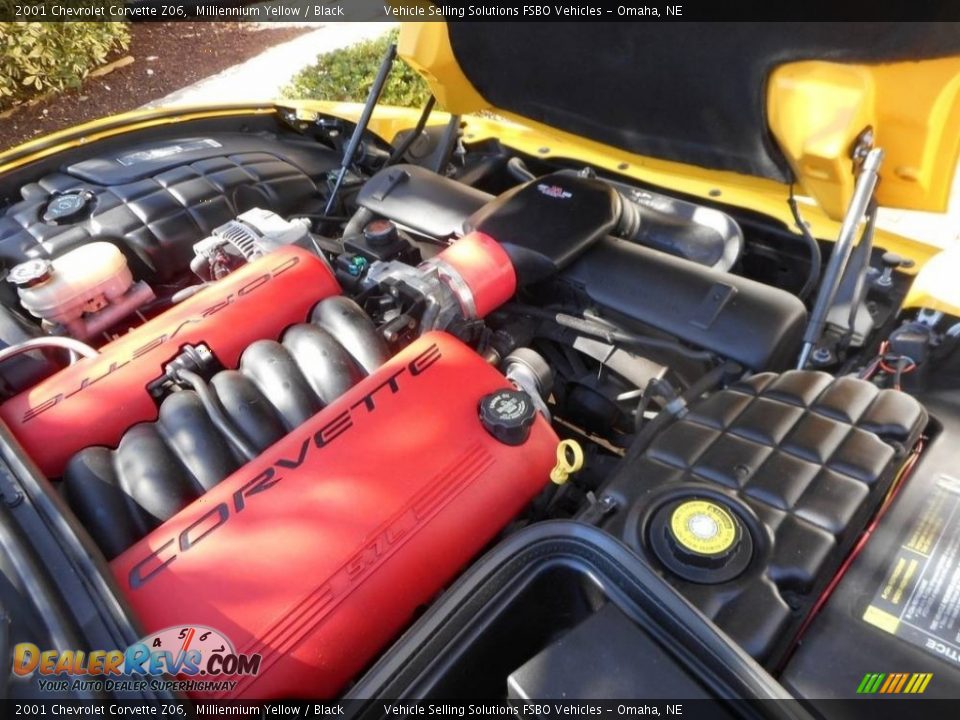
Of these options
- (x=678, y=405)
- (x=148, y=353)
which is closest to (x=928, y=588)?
(x=678, y=405)

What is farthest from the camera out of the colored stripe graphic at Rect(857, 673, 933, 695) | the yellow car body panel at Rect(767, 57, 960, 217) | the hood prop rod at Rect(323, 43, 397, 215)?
the hood prop rod at Rect(323, 43, 397, 215)

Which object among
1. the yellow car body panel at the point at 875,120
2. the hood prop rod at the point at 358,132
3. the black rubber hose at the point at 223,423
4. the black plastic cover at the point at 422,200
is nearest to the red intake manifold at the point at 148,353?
the black rubber hose at the point at 223,423

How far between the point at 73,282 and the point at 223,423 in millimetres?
701

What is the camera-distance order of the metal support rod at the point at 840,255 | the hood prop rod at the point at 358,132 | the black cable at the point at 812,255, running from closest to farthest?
the metal support rod at the point at 840,255 < the black cable at the point at 812,255 < the hood prop rod at the point at 358,132

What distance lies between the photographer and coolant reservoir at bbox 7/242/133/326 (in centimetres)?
162

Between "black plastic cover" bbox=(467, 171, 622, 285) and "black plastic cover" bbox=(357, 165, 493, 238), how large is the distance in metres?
0.10

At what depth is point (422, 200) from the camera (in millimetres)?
1992

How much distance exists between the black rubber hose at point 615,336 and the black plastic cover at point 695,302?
0.08 ft

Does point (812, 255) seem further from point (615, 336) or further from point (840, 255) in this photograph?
point (615, 336)

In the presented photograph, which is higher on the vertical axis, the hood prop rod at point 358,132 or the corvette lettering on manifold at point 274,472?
the hood prop rod at point 358,132

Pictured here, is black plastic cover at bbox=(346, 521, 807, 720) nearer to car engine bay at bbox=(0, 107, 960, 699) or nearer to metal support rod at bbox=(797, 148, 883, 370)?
car engine bay at bbox=(0, 107, 960, 699)

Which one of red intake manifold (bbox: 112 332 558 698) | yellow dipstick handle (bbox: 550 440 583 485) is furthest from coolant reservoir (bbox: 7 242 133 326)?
yellow dipstick handle (bbox: 550 440 583 485)

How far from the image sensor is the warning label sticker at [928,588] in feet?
3.17

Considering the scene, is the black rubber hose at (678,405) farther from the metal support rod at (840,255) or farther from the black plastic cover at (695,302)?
the metal support rod at (840,255)
